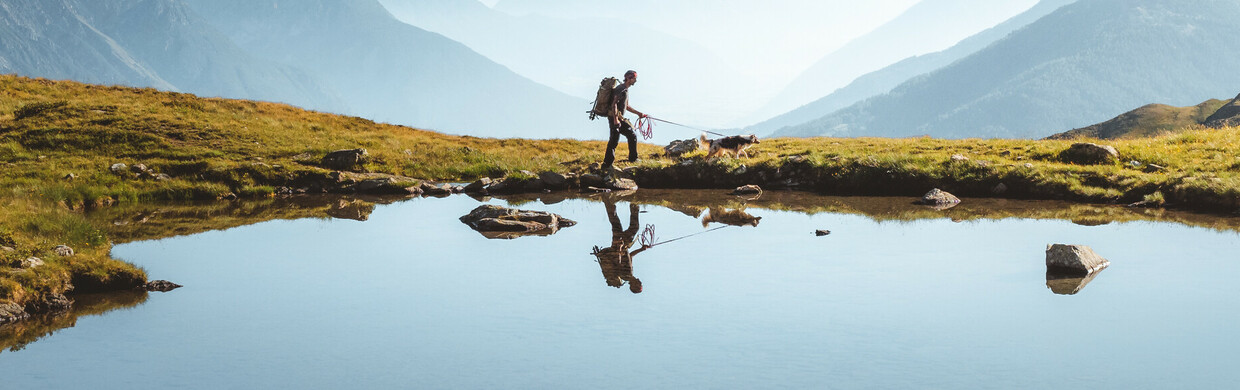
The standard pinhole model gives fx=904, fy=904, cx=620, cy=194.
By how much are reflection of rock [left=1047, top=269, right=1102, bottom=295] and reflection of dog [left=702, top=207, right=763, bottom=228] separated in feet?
24.9

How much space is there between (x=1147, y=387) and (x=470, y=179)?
27.4 m

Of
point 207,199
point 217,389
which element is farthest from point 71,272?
point 207,199

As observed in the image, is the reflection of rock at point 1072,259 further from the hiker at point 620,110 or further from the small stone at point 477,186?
the small stone at point 477,186

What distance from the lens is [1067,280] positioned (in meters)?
13.2

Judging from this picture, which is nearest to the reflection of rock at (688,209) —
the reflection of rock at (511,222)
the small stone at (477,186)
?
the reflection of rock at (511,222)

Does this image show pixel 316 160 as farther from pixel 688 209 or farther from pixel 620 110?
pixel 688 209

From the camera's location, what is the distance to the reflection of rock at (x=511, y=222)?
19.6 metres

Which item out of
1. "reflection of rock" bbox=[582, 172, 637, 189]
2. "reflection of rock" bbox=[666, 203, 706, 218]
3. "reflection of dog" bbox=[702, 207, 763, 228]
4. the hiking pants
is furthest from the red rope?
"reflection of dog" bbox=[702, 207, 763, 228]

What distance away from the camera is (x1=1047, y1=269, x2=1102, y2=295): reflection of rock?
41.3 feet

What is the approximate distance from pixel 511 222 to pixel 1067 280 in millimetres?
11174

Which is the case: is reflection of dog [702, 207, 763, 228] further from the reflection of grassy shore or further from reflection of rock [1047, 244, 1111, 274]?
reflection of rock [1047, 244, 1111, 274]

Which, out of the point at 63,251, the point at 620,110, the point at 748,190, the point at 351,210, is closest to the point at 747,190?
the point at 748,190

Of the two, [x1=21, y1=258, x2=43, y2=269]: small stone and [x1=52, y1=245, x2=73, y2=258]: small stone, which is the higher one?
[x1=52, y1=245, x2=73, y2=258]: small stone

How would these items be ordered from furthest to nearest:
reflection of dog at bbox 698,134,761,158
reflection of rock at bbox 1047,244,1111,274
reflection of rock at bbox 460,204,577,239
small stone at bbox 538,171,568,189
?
reflection of dog at bbox 698,134,761,158
small stone at bbox 538,171,568,189
reflection of rock at bbox 460,204,577,239
reflection of rock at bbox 1047,244,1111,274
